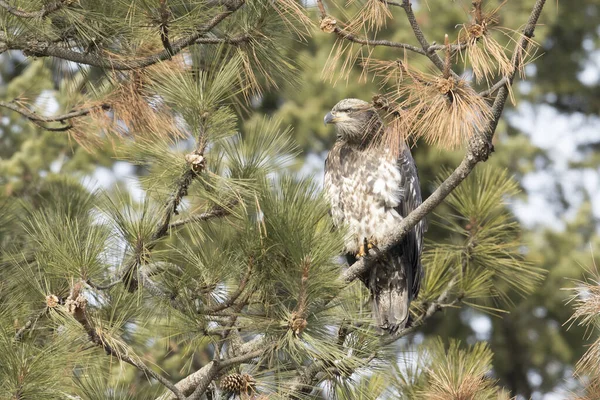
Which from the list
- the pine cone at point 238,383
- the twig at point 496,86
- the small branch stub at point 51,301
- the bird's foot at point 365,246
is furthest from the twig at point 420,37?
the bird's foot at point 365,246

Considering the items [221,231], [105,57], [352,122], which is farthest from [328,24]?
[352,122]

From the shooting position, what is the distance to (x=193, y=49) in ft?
14.2

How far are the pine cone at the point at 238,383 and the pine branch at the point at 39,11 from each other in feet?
5.27

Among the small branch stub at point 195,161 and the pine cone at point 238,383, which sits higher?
the small branch stub at point 195,161

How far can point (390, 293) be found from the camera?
16.5 ft

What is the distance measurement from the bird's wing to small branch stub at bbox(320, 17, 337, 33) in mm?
1833

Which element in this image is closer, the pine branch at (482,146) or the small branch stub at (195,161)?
the pine branch at (482,146)

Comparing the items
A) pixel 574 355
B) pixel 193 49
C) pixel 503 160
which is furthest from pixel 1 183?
pixel 574 355

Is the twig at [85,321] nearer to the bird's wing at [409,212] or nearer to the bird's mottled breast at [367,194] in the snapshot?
the bird's mottled breast at [367,194]

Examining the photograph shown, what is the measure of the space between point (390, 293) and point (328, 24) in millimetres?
2170

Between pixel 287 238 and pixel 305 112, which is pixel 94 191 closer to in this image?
pixel 287 238

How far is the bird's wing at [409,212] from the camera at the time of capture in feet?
16.4

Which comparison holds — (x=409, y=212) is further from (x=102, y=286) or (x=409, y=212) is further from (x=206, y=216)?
(x=102, y=286)

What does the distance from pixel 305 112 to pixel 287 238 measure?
6345mm
